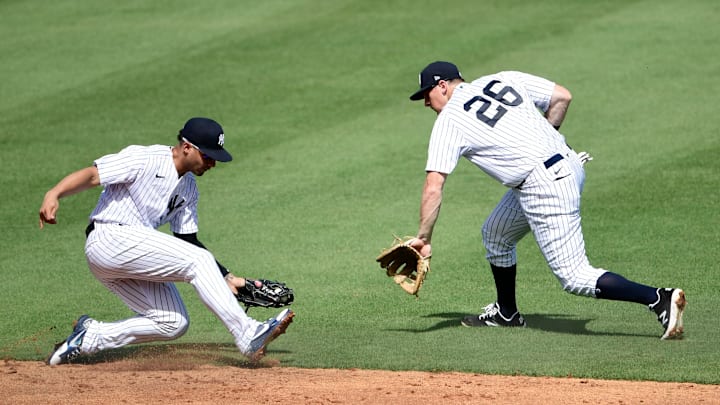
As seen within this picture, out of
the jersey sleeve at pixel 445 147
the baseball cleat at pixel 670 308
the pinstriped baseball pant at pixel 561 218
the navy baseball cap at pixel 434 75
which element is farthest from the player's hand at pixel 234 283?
the baseball cleat at pixel 670 308

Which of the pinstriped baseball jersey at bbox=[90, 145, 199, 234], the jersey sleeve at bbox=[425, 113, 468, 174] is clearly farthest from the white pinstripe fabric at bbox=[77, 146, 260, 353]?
the jersey sleeve at bbox=[425, 113, 468, 174]

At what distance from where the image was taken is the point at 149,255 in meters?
6.19

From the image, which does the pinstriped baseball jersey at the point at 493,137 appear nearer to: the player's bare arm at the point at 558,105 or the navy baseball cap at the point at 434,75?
the navy baseball cap at the point at 434,75

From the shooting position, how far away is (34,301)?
816cm

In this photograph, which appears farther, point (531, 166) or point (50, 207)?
point (531, 166)

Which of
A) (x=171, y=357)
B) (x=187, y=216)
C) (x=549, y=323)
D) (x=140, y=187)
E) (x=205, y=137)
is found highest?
(x=205, y=137)

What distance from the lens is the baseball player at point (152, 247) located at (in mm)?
6133

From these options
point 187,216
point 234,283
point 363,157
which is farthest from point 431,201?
point 363,157

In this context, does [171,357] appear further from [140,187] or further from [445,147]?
[445,147]

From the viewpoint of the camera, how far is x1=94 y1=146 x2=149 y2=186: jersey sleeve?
20.1 feet

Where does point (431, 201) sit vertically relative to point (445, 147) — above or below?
below

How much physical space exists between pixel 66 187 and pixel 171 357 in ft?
4.40

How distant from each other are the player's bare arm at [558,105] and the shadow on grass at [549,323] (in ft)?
4.26

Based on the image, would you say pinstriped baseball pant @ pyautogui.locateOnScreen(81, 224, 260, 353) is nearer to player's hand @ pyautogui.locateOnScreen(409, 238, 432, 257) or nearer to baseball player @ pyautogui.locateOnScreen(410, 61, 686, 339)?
player's hand @ pyautogui.locateOnScreen(409, 238, 432, 257)
